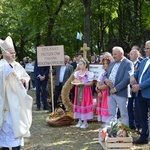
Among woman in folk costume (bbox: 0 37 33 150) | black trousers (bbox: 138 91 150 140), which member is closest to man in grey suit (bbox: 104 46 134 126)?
black trousers (bbox: 138 91 150 140)

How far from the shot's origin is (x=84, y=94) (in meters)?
9.16

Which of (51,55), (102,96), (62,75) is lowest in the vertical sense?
(102,96)

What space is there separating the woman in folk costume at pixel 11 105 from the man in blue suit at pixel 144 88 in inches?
79.8

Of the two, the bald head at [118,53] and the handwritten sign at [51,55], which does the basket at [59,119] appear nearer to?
the handwritten sign at [51,55]

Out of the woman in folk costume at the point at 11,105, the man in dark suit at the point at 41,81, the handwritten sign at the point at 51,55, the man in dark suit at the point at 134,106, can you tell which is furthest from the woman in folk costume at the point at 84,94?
the woman in folk costume at the point at 11,105

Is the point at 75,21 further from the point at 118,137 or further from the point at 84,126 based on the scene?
the point at 118,137

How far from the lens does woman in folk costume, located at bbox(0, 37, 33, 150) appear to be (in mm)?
5891

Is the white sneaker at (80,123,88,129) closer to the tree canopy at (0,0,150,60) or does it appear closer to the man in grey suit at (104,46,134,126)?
the man in grey suit at (104,46,134,126)

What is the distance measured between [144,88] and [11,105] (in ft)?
7.94

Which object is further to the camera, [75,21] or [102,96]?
[75,21]

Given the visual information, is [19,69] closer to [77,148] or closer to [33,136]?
[77,148]

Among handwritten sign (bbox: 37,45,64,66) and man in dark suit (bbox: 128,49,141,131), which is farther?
handwritten sign (bbox: 37,45,64,66)

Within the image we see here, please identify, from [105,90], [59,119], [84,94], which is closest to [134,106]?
[105,90]

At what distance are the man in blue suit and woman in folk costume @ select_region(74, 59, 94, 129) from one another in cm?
215
